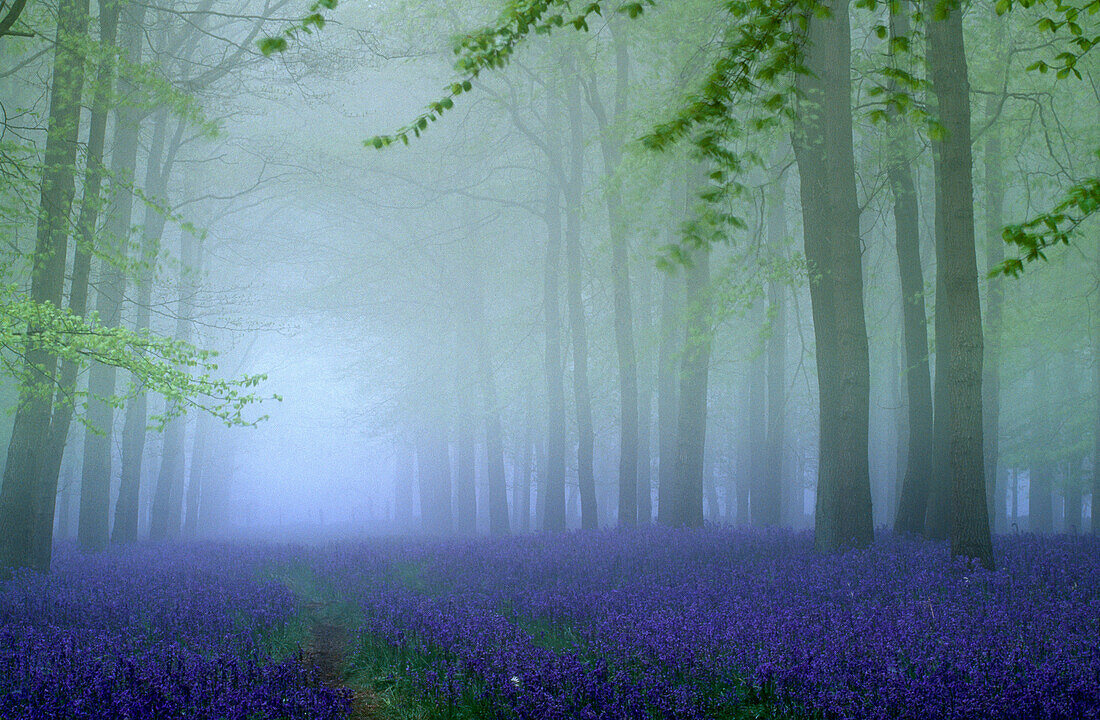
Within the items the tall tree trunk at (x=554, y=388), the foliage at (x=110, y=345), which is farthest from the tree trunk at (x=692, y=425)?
the foliage at (x=110, y=345)

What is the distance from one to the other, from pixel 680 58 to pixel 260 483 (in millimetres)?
108283

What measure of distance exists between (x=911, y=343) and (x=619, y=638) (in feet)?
30.7

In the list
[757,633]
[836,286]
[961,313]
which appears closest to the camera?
[757,633]

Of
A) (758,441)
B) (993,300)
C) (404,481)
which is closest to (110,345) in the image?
(993,300)

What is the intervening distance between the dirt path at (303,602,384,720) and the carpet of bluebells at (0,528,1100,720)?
0.23 metres

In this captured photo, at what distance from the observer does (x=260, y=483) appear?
110 meters

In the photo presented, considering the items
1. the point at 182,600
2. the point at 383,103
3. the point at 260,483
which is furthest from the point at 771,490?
the point at 260,483

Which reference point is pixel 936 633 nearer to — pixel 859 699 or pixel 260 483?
pixel 859 699

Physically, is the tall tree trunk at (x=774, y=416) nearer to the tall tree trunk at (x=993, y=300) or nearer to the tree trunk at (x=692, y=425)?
the tall tree trunk at (x=993, y=300)

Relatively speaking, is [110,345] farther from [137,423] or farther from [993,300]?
[993,300]

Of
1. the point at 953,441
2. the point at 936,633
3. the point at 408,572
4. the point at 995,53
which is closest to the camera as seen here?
the point at 936,633

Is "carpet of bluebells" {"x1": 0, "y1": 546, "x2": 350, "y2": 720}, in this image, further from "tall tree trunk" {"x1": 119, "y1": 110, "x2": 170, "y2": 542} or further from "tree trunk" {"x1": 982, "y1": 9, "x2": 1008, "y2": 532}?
"tree trunk" {"x1": 982, "y1": 9, "x2": 1008, "y2": 532}

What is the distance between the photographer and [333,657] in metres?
7.39

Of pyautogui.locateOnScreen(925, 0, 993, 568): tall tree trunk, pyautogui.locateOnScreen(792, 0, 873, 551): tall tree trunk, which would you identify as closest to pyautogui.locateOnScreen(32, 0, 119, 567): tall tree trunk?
pyautogui.locateOnScreen(792, 0, 873, 551): tall tree trunk
